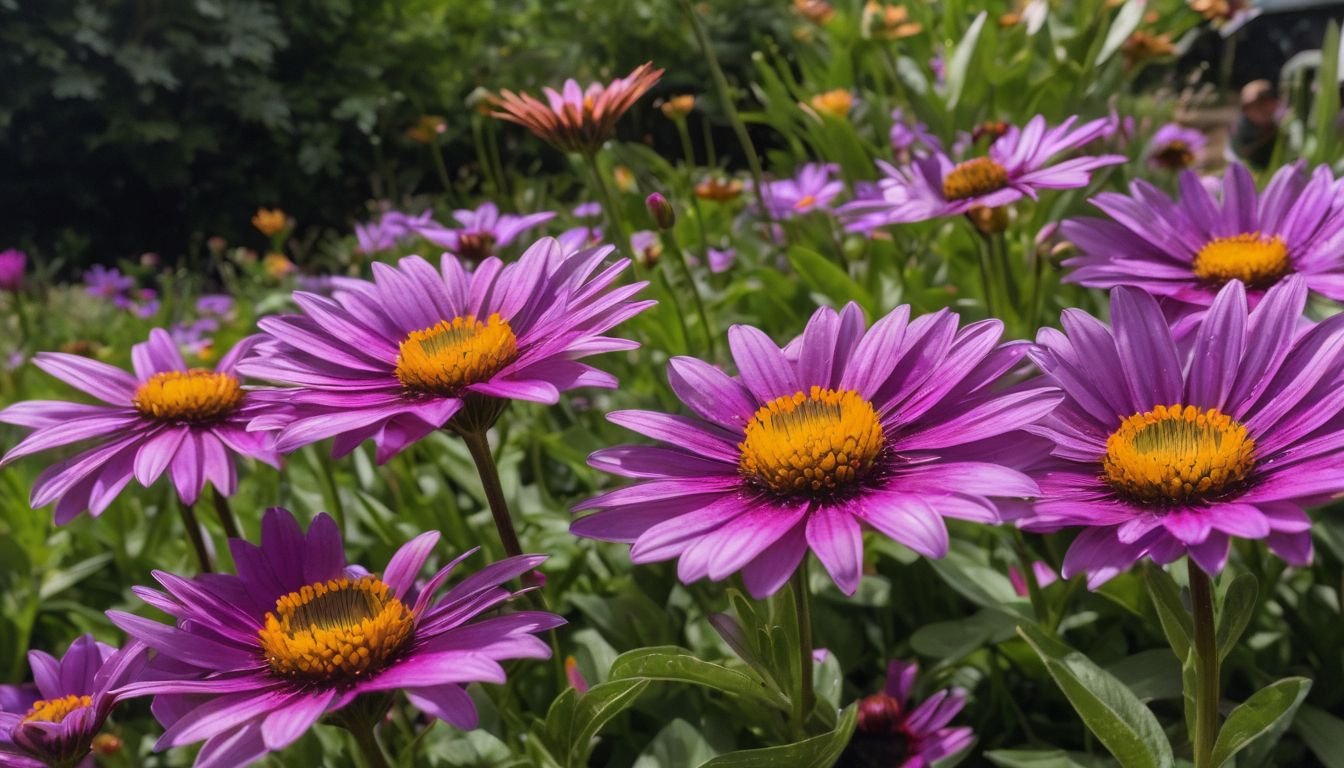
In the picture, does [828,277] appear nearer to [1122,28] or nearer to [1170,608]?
[1122,28]

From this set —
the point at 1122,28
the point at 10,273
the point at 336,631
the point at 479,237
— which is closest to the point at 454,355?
the point at 336,631

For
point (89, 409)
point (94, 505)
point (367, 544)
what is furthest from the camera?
point (367, 544)

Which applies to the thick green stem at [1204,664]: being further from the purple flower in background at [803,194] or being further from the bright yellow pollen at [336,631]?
the purple flower in background at [803,194]

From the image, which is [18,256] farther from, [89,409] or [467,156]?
[467,156]

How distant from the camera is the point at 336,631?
60 cm

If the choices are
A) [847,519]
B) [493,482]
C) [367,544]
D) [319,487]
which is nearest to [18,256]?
[319,487]

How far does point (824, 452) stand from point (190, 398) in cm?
57

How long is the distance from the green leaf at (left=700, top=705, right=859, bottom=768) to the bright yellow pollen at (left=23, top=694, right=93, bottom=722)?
1.31ft

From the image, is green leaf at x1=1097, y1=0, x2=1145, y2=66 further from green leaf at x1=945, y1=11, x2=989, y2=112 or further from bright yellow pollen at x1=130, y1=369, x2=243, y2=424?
bright yellow pollen at x1=130, y1=369, x2=243, y2=424

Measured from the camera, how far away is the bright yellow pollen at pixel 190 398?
2.90 ft

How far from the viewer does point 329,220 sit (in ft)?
18.7

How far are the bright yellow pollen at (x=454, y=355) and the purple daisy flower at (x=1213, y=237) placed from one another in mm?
437

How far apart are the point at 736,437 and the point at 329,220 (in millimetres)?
5450

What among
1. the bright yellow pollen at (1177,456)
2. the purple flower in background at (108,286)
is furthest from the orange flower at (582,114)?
the purple flower in background at (108,286)
